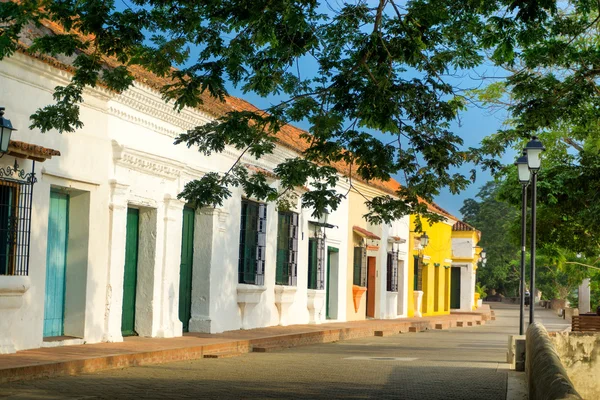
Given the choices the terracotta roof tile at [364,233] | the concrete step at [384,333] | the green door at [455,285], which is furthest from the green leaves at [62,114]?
the green door at [455,285]

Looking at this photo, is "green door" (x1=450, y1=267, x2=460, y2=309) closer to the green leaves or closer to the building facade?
the building facade

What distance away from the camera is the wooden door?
31769 millimetres

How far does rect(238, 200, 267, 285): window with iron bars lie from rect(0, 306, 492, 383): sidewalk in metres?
1.15

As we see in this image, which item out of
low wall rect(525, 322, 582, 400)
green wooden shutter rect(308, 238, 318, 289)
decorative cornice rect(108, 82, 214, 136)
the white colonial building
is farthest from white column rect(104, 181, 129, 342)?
green wooden shutter rect(308, 238, 318, 289)

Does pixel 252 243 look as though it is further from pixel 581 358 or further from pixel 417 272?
pixel 417 272

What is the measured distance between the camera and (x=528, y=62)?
1316 centimetres

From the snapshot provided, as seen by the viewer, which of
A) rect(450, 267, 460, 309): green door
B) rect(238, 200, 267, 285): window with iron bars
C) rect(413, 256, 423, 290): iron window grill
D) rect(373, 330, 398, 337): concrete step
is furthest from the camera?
rect(450, 267, 460, 309): green door

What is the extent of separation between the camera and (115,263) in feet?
49.5

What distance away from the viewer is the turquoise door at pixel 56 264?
14.0 meters

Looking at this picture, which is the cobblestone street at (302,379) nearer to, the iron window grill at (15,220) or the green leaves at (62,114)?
the iron window grill at (15,220)

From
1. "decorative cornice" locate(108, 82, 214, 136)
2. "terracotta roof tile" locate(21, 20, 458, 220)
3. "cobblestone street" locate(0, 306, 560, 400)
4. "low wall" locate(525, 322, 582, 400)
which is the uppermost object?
"terracotta roof tile" locate(21, 20, 458, 220)

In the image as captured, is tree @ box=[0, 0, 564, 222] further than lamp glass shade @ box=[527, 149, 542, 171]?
No

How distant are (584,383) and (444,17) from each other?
5.20m

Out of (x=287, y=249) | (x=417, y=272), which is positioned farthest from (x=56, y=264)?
(x=417, y=272)
